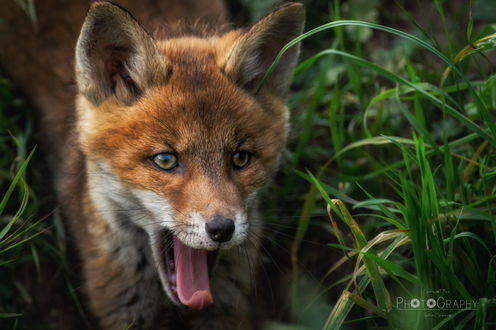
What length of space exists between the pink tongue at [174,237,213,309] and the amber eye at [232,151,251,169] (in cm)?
51

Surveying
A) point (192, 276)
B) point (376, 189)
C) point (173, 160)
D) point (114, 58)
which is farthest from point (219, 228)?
point (376, 189)

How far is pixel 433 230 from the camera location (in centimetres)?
270

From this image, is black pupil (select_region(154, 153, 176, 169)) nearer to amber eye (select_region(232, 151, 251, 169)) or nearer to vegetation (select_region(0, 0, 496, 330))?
amber eye (select_region(232, 151, 251, 169))

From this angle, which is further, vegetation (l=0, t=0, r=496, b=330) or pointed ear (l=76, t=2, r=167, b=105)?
pointed ear (l=76, t=2, r=167, b=105)

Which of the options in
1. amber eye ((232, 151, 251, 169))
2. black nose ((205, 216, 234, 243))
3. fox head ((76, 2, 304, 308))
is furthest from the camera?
amber eye ((232, 151, 251, 169))

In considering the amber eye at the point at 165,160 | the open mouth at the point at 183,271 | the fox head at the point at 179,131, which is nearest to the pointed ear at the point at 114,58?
the fox head at the point at 179,131

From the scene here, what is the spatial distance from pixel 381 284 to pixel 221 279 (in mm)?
1073

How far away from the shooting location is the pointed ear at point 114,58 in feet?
8.71

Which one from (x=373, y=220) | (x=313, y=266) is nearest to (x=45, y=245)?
(x=313, y=266)

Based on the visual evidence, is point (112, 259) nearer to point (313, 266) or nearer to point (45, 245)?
point (45, 245)

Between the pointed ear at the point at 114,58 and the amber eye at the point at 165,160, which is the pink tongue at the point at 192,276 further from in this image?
the pointed ear at the point at 114,58

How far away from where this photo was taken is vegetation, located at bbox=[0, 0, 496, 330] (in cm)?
251

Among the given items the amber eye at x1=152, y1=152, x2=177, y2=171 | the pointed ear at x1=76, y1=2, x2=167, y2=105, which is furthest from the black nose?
the pointed ear at x1=76, y1=2, x2=167, y2=105

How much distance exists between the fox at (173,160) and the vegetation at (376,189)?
0.94ft
